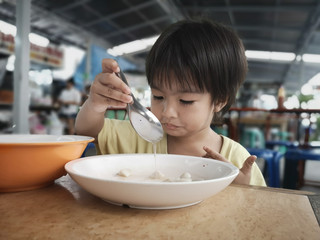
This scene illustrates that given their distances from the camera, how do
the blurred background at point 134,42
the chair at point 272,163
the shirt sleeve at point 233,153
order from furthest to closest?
the blurred background at point 134,42 → the chair at point 272,163 → the shirt sleeve at point 233,153

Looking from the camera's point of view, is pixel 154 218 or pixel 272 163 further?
pixel 272 163

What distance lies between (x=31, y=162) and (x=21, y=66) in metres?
1.73

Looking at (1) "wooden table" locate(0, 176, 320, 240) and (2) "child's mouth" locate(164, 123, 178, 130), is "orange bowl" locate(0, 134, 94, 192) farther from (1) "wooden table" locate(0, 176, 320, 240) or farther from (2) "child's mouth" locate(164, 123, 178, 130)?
(2) "child's mouth" locate(164, 123, 178, 130)

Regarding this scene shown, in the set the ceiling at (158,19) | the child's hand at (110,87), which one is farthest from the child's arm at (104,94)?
the ceiling at (158,19)

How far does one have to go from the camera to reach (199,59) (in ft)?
3.22

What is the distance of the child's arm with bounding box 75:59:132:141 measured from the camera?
2.40ft

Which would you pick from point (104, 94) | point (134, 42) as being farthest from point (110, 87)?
point (134, 42)

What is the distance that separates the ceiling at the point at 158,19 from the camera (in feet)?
19.2

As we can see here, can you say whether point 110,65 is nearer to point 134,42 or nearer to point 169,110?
point 169,110

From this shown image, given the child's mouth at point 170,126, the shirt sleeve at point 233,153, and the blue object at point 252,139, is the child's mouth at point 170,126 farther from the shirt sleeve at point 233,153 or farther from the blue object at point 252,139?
the blue object at point 252,139

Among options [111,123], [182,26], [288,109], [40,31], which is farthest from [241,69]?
[40,31]

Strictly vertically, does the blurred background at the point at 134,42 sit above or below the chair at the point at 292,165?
above

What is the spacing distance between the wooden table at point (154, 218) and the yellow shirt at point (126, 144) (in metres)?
0.56

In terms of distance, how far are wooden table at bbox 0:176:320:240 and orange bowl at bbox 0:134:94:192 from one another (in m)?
0.03
